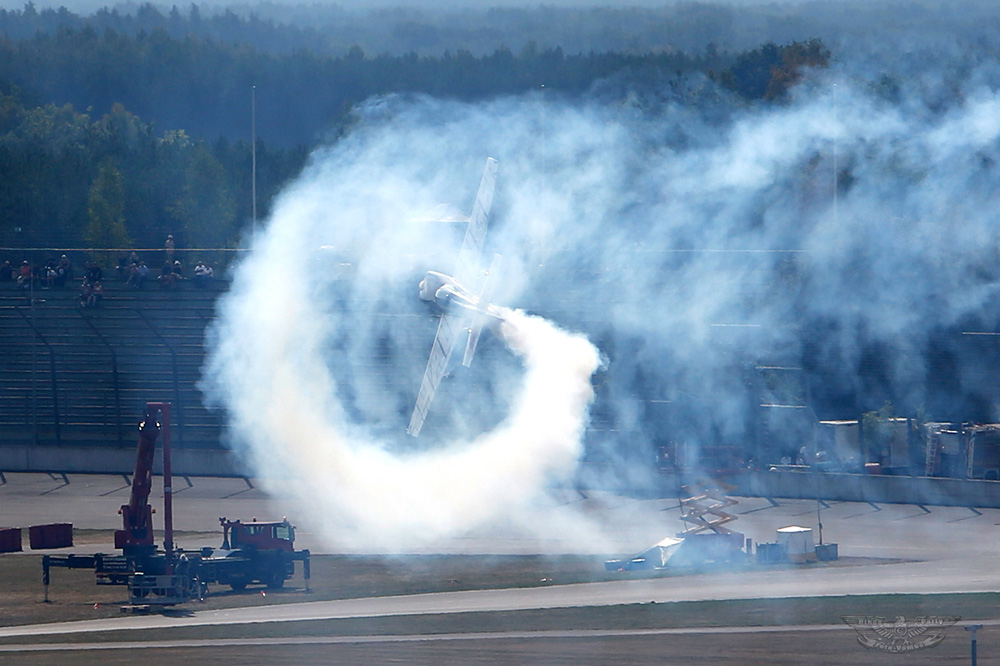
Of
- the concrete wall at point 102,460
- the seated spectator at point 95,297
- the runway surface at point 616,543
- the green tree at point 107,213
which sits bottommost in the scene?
the runway surface at point 616,543

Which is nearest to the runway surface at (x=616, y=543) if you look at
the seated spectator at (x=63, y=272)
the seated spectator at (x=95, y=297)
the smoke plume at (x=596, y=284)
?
the smoke plume at (x=596, y=284)

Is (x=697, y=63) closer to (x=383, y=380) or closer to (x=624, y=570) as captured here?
(x=383, y=380)

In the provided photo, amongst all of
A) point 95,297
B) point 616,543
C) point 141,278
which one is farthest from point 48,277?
point 616,543

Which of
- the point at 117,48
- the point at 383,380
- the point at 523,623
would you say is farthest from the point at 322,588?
the point at 117,48

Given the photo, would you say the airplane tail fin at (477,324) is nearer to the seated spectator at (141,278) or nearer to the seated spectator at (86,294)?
the seated spectator at (86,294)

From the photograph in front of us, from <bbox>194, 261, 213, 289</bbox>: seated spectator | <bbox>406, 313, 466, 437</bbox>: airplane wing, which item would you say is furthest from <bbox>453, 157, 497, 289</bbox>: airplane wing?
<bbox>194, 261, 213, 289</bbox>: seated spectator

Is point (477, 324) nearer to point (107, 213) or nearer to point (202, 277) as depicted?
point (202, 277)
